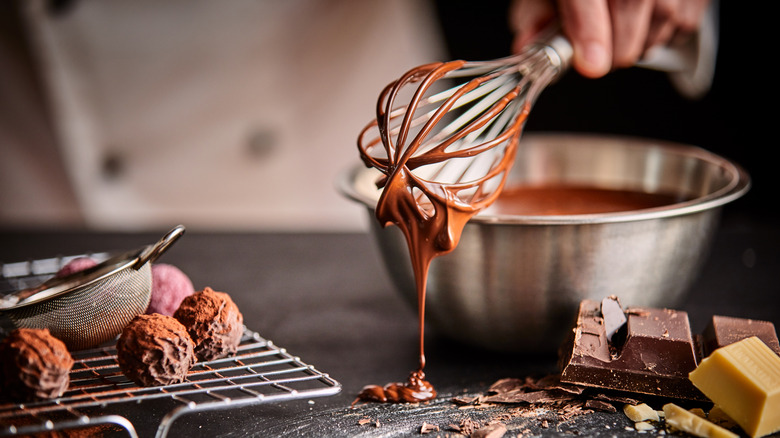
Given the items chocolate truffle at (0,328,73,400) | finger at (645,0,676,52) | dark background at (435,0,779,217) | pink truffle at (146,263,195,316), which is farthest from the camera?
dark background at (435,0,779,217)

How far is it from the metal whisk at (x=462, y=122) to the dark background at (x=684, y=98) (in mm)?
925

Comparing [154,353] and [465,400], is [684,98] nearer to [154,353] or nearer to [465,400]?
[465,400]

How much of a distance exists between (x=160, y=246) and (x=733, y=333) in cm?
82

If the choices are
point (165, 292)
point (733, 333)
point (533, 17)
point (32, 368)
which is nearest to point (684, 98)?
point (533, 17)

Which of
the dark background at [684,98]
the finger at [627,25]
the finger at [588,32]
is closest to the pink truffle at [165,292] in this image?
the finger at [588,32]

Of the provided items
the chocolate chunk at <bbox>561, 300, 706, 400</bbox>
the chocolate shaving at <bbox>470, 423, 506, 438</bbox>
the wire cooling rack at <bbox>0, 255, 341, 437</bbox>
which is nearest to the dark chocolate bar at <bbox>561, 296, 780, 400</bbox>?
the chocolate chunk at <bbox>561, 300, 706, 400</bbox>

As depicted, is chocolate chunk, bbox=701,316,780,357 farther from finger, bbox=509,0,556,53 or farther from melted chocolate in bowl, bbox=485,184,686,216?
finger, bbox=509,0,556,53

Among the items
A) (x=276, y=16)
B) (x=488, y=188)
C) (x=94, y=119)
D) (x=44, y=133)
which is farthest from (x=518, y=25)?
(x=44, y=133)

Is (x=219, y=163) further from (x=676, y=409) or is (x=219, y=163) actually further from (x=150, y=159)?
(x=676, y=409)

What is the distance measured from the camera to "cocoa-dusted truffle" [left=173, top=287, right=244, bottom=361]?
2.90ft

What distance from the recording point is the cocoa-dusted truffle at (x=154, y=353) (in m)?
0.79

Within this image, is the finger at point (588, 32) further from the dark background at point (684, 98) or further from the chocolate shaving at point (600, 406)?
the dark background at point (684, 98)

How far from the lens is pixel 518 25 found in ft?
4.62

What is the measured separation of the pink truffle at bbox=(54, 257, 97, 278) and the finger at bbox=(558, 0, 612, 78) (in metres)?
0.90
